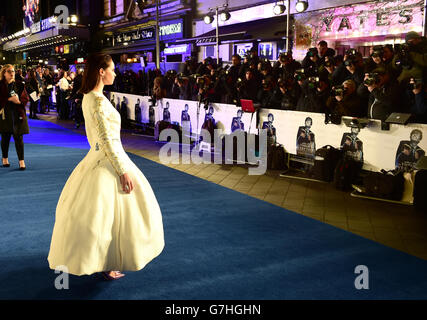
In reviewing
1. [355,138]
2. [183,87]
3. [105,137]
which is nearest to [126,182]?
[105,137]

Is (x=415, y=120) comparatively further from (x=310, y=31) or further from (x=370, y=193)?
(x=310, y=31)

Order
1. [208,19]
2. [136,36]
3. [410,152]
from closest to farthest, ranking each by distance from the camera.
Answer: [410,152] < [208,19] < [136,36]

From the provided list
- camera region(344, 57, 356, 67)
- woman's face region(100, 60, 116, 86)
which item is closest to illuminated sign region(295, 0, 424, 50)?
camera region(344, 57, 356, 67)

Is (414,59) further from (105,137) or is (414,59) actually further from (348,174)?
(105,137)

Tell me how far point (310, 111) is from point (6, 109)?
5.89 meters

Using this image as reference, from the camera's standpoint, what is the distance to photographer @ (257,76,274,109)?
928cm

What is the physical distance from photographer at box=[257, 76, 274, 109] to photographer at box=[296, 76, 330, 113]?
85 cm

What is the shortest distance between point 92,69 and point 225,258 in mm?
2224

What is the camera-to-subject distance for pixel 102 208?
11.2ft

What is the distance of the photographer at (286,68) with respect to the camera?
9367 mm

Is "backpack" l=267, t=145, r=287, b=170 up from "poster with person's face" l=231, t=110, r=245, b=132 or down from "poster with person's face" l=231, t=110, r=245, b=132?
down

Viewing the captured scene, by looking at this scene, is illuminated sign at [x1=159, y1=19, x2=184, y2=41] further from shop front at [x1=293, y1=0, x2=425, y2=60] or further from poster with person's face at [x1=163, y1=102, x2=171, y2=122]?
poster with person's face at [x1=163, y1=102, x2=171, y2=122]

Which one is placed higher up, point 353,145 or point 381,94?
point 381,94

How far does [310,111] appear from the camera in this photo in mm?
8305
